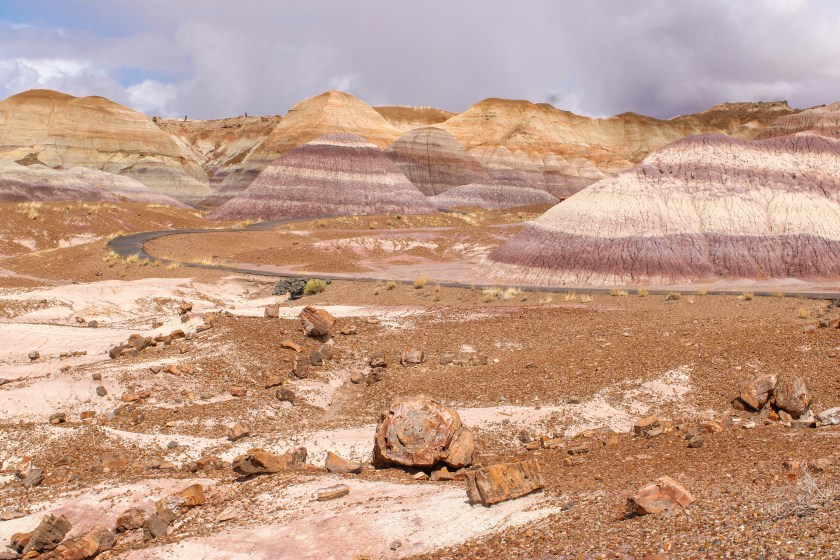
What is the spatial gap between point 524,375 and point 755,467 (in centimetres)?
720

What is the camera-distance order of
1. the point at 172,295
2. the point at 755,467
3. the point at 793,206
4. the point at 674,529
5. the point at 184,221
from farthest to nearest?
1. the point at 184,221
2. the point at 793,206
3. the point at 172,295
4. the point at 755,467
5. the point at 674,529

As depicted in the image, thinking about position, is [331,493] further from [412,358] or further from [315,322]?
[315,322]

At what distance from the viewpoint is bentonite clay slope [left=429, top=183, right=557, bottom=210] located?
79.4m

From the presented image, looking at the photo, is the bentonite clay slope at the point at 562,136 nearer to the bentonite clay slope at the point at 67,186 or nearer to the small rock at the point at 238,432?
the bentonite clay slope at the point at 67,186

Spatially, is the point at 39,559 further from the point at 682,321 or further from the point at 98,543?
the point at 682,321

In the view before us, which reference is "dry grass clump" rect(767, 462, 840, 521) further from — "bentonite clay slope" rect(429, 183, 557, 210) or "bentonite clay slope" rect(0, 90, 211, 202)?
"bentonite clay slope" rect(0, 90, 211, 202)

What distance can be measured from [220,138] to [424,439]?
125m

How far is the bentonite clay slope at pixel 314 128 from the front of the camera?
283 feet

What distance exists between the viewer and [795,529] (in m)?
5.45

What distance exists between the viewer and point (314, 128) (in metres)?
86.6

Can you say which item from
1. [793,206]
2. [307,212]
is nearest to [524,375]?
[793,206]

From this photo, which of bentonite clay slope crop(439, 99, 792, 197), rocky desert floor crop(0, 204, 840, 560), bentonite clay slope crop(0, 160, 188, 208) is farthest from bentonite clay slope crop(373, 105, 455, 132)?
rocky desert floor crop(0, 204, 840, 560)

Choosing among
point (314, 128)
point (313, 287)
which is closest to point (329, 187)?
point (314, 128)

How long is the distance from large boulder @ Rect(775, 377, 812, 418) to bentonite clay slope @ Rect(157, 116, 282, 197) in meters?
86.4
